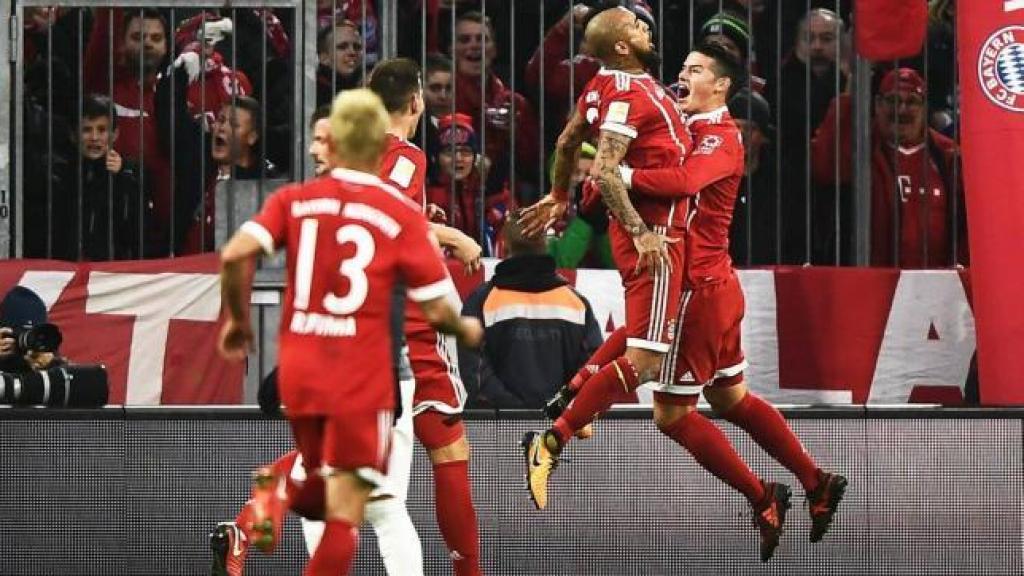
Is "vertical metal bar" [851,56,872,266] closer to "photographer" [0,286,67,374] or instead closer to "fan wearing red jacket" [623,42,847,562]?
"fan wearing red jacket" [623,42,847,562]

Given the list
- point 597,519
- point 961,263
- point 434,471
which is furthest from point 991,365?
point 434,471

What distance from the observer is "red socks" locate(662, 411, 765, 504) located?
11.4m

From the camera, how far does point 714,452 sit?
11422 millimetres

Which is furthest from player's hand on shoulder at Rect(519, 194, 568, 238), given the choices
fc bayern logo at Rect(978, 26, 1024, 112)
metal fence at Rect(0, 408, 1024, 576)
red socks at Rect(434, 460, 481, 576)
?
fc bayern logo at Rect(978, 26, 1024, 112)

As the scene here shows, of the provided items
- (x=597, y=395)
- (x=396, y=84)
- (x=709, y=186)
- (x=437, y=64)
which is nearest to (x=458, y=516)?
(x=597, y=395)

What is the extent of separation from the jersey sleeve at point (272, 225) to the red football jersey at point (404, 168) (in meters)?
1.78

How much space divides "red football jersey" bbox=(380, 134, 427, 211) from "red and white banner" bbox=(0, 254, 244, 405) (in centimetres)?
283

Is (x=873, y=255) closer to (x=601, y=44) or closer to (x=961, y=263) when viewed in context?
(x=961, y=263)

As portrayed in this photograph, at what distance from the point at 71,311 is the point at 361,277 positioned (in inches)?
197

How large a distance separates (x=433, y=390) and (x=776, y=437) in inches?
64.4

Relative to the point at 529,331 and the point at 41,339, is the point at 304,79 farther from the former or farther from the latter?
the point at 41,339

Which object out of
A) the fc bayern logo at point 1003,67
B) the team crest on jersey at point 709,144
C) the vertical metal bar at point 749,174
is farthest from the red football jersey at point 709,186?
the vertical metal bar at point 749,174

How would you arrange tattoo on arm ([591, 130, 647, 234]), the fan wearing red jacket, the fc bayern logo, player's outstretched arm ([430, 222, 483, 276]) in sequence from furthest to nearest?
the fc bayern logo
the fan wearing red jacket
tattoo on arm ([591, 130, 647, 234])
player's outstretched arm ([430, 222, 483, 276])

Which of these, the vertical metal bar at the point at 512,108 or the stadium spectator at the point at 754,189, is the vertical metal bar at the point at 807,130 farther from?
the vertical metal bar at the point at 512,108
